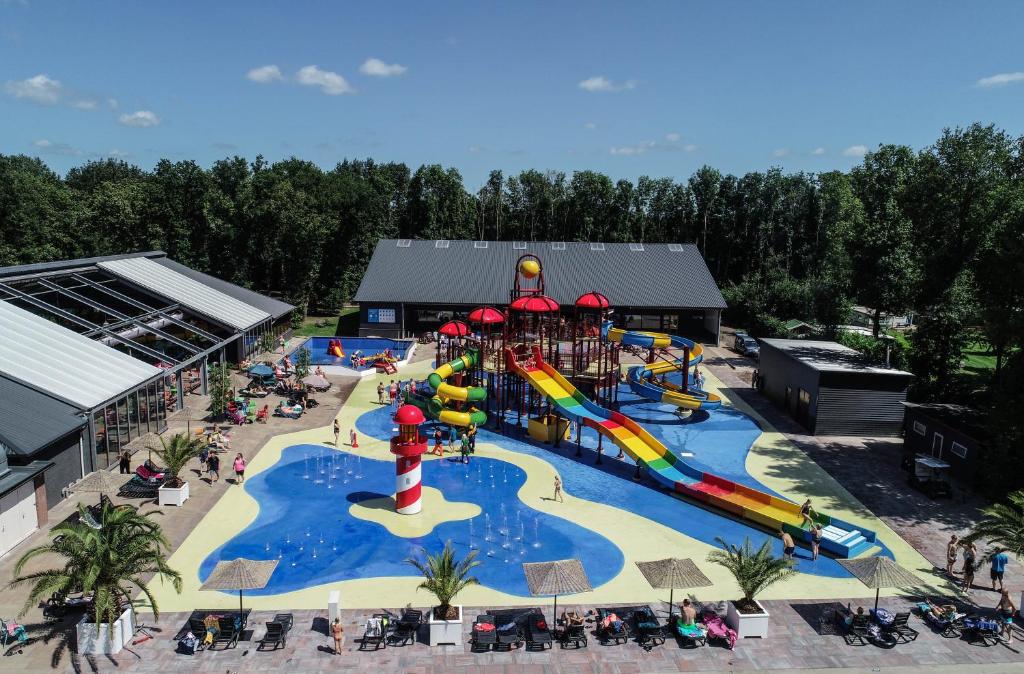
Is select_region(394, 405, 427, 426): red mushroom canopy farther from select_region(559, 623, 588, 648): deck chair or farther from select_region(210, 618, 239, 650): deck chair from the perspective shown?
select_region(559, 623, 588, 648): deck chair

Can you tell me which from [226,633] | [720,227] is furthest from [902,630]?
[720,227]

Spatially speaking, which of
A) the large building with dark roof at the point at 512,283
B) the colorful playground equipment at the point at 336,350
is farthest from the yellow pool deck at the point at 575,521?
the large building with dark roof at the point at 512,283

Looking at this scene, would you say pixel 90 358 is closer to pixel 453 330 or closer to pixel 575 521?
pixel 453 330

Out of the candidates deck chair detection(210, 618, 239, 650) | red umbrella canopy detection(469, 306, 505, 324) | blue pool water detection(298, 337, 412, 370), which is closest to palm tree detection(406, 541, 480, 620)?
deck chair detection(210, 618, 239, 650)

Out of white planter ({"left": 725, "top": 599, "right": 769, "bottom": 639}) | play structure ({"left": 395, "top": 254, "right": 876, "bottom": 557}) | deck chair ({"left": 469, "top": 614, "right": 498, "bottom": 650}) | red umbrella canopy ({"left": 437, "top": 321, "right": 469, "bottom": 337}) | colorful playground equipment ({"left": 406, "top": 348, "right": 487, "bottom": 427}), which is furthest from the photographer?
red umbrella canopy ({"left": 437, "top": 321, "right": 469, "bottom": 337})

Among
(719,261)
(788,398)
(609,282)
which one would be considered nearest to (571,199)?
(719,261)

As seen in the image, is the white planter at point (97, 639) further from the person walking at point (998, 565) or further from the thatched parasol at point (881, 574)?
the person walking at point (998, 565)

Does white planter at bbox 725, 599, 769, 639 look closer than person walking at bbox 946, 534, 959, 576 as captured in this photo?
Yes

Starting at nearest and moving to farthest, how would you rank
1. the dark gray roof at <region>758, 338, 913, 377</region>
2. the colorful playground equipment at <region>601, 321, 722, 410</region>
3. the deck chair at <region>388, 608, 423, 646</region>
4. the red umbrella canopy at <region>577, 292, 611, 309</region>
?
the deck chair at <region>388, 608, 423, 646</region>
the dark gray roof at <region>758, 338, 913, 377</region>
the colorful playground equipment at <region>601, 321, 722, 410</region>
the red umbrella canopy at <region>577, 292, 611, 309</region>
